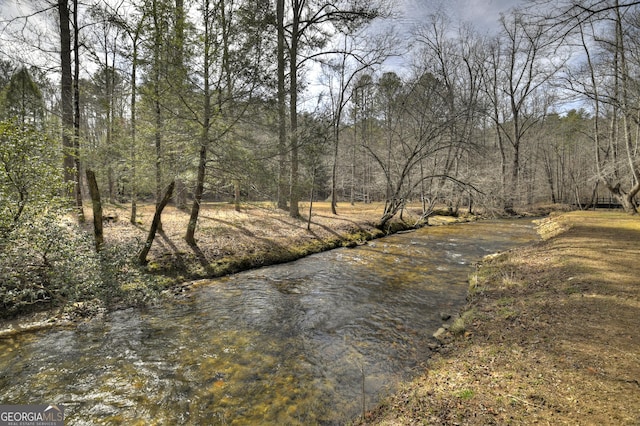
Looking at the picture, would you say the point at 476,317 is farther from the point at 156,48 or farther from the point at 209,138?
the point at 156,48

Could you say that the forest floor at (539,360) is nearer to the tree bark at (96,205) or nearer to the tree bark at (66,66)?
the tree bark at (96,205)

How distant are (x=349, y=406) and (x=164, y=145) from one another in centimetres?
761

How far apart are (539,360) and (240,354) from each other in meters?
4.01

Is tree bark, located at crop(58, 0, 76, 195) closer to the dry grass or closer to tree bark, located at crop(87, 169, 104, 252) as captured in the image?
tree bark, located at crop(87, 169, 104, 252)

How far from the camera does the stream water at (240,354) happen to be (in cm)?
333

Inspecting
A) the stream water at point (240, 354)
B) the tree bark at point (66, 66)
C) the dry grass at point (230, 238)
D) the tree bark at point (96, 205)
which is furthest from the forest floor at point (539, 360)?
the tree bark at point (66, 66)

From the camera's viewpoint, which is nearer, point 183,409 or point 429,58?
point 183,409

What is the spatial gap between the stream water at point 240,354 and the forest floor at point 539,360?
22.4 inches

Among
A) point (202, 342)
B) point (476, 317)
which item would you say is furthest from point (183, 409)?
point (476, 317)

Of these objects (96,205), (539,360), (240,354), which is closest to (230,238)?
(96,205)

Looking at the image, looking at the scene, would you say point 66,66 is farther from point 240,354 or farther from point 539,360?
point 539,360

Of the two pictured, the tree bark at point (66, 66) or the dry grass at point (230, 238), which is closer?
the dry grass at point (230, 238)

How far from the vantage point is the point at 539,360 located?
3.40m

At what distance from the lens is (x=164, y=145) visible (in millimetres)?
7797
